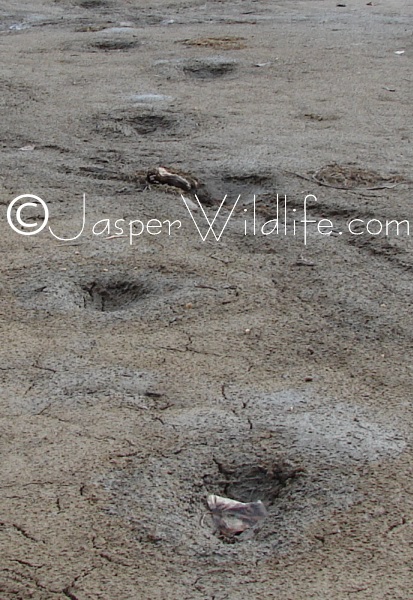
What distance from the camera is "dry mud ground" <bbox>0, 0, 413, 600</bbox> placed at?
251cm

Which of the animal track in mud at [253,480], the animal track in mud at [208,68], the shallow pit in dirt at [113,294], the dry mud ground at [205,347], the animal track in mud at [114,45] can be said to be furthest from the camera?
the animal track in mud at [114,45]

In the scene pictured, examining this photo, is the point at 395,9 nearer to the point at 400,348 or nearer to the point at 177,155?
the point at 177,155

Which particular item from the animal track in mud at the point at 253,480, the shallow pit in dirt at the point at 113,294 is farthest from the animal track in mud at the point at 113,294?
the animal track in mud at the point at 253,480

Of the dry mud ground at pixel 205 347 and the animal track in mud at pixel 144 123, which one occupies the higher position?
the dry mud ground at pixel 205 347

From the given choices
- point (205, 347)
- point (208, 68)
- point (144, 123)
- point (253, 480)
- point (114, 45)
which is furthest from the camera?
point (114, 45)

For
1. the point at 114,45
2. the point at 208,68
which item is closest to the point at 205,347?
the point at 208,68

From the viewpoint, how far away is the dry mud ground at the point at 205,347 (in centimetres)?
251

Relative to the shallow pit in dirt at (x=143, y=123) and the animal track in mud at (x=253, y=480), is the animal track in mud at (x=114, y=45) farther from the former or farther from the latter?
the animal track in mud at (x=253, y=480)

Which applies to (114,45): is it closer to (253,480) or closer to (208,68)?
(208,68)

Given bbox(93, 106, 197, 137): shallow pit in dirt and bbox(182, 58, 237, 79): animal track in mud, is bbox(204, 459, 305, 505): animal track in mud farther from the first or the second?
bbox(182, 58, 237, 79): animal track in mud

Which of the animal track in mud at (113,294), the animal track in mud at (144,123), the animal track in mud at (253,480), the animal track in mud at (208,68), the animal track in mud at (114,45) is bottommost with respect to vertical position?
the animal track in mud at (114,45)

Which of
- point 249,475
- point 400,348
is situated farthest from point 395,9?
point 249,475

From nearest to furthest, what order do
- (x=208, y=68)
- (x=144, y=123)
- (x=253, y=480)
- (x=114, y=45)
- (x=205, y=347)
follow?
(x=253, y=480), (x=205, y=347), (x=144, y=123), (x=208, y=68), (x=114, y=45)

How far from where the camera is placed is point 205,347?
3508 millimetres
